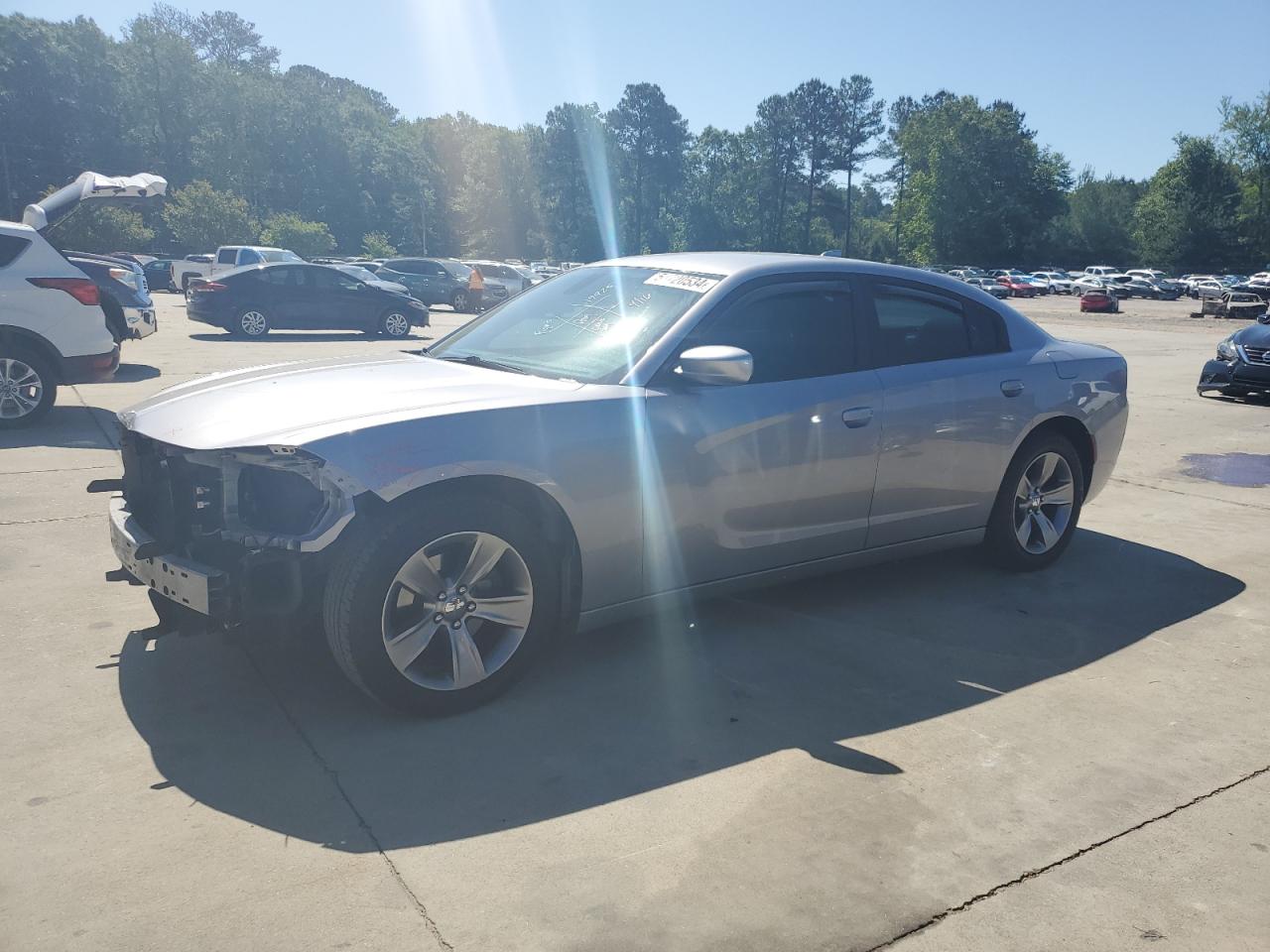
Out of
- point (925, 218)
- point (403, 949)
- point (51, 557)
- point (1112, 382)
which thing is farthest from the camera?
point (925, 218)

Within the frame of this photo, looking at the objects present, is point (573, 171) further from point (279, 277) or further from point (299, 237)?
point (279, 277)

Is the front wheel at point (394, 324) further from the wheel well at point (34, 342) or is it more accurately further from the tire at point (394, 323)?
the wheel well at point (34, 342)

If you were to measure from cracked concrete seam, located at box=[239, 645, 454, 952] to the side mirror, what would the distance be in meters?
1.92

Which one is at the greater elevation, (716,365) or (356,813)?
(716,365)

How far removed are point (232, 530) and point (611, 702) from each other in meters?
1.46

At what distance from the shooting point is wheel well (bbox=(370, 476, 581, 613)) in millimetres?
3514

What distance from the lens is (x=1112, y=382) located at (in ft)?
19.0

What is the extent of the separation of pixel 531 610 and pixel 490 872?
3.71 ft

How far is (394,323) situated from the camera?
2145 centimetres

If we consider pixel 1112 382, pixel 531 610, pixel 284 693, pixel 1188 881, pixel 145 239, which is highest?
pixel 145 239

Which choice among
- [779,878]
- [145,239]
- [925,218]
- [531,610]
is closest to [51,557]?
[531,610]

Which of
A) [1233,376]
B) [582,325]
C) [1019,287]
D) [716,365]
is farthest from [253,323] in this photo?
[1019,287]

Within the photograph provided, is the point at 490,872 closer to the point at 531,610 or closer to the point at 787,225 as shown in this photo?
the point at 531,610

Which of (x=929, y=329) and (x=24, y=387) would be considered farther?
(x=24, y=387)
